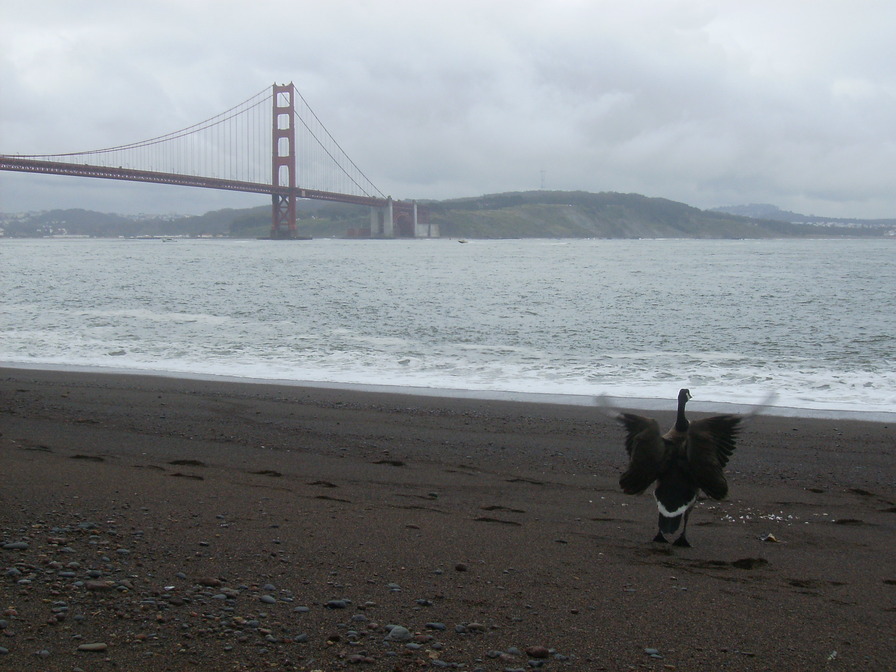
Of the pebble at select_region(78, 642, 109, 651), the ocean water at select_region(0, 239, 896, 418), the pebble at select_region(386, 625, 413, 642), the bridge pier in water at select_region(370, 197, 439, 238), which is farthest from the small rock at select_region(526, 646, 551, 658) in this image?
the bridge pier in water at select_region(370, 197, 439, 238)

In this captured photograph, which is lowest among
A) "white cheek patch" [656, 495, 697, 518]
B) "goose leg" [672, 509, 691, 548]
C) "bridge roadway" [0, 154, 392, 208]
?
"goose leg" [672, 509, 691, 548]

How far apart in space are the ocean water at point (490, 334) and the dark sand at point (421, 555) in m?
3.27

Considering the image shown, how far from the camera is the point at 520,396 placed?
8711 millimetres

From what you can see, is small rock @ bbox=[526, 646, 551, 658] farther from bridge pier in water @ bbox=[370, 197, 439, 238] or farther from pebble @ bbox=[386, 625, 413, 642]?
bridge pier in water @ bbox=[370, 197, 439, 238]

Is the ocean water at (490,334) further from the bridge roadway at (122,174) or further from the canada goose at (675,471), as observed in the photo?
the bridge roadway at (122,174)

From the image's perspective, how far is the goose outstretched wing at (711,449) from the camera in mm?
3658

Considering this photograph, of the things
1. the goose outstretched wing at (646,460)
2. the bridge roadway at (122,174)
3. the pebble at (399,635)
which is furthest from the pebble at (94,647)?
the bridge roadway at (122,174)

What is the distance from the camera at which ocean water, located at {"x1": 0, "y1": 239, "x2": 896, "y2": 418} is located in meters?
10.1

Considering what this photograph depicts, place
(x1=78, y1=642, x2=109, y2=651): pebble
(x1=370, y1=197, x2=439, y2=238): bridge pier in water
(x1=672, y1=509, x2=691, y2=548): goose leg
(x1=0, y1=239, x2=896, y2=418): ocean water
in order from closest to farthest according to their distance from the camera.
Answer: (x1=78, y1=642, x2=109, y2=651): pebble, (x1=672, y1=509, x2=691, y2=548): goose leg, (x1=0, y1=239, x2=896, y2=418): ocean water, (x1=370, y1=197, x2=439, y2=238): bridge pier in water

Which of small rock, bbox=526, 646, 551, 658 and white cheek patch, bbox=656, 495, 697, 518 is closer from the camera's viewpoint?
small rock, bbox=526, 646, 551, 658

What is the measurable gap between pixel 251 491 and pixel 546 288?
86.6ft

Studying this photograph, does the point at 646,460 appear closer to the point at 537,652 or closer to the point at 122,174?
the point at 537,652

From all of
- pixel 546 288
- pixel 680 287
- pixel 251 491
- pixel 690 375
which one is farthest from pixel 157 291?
pixel 251 491

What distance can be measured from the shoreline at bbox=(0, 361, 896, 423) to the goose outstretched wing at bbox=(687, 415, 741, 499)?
2.79 m
